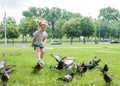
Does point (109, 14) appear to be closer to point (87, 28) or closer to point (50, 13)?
point (50, 13)

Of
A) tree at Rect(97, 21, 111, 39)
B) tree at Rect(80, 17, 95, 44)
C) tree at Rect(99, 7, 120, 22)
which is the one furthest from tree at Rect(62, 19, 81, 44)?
tree at Rect(99, 7, 120, 22)

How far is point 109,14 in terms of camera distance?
128375mm

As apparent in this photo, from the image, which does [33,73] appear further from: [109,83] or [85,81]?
[109,83]

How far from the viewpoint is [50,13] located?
121938 millimetres

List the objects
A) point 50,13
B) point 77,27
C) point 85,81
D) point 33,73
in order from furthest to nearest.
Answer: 1. point 50,13
2. point 77,27
3. point 33,73
4. point 85,81

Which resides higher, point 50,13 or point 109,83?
point 50,13

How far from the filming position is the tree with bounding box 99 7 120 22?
12719cm

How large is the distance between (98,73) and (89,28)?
211 feet

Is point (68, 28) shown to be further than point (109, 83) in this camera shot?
Yes

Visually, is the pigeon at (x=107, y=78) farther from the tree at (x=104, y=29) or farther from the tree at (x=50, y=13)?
the tree at (x=50, y=13)

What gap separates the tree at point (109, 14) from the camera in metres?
127

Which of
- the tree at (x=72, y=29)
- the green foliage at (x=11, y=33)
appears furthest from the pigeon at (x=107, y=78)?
the green foliage at (x=11, y=33)

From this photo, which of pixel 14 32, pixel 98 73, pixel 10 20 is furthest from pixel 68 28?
pixel 98 73

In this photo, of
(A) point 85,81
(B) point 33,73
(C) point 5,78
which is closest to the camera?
(C) point 5,78
